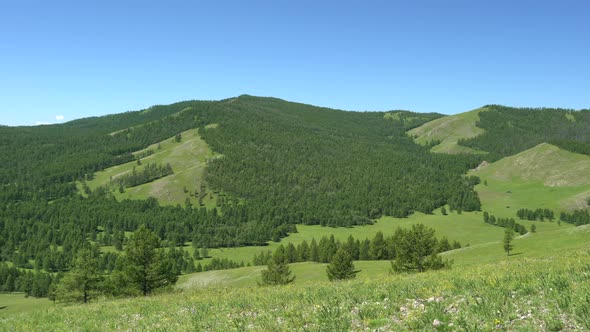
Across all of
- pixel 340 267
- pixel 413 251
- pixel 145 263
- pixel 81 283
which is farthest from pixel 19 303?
pixel 413 251

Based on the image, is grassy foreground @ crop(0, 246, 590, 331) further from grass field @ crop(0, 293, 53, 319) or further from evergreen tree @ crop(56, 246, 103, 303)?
grass field @ crop(0, 293, 53, 319)

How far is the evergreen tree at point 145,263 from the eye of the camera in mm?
46750

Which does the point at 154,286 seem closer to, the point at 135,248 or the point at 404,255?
the point at 135,248

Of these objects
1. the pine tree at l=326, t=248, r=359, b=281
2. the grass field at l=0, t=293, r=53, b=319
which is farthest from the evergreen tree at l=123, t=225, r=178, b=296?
the grass field at l=0, t=293, r=53, b=319

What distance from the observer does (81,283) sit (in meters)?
57.3

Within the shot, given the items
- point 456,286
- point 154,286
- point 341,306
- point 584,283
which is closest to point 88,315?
point 341,306

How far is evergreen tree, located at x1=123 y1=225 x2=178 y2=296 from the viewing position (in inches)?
1841

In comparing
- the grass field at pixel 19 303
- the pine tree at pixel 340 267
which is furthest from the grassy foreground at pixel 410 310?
the grass field at pixel 19 303

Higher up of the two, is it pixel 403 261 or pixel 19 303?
pixel 403 261

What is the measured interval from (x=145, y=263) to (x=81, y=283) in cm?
1799

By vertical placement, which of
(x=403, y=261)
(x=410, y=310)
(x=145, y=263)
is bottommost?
(x=403, y=261)

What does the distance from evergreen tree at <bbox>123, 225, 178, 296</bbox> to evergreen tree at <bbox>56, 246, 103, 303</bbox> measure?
45.2ft

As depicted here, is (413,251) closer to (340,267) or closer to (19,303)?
(340,267)

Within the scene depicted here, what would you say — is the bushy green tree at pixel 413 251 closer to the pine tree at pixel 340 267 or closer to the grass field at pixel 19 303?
the pine tree at pixel 340 267
